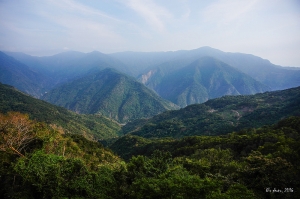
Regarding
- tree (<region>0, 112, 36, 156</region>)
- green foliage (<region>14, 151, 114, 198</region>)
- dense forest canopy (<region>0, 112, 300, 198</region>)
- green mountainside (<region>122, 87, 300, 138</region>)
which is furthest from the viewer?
green mountainside (<region>122, 87, 300, 138</region>)

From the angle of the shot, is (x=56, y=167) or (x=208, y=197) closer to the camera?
(x=208, y=197)

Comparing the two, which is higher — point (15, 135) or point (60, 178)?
point (15, 135)

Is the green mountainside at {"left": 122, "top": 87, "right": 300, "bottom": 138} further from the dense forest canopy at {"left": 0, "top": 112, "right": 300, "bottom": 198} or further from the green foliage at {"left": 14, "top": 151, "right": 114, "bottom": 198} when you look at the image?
the green foliage at {"left": 14, "top": 151, "right": 114, "bottom": 198}

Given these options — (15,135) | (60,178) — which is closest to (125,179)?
(60,178)

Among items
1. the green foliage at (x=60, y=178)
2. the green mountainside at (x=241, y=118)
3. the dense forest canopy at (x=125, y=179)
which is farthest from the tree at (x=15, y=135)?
the green mountainside at (x=241, y=118)

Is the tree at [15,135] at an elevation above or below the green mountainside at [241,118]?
above

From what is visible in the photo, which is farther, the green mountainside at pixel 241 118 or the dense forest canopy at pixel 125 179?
the green mountainside at pixel 241 118

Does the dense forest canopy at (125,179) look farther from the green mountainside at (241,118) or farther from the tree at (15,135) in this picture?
the green mountainside at (241,118)

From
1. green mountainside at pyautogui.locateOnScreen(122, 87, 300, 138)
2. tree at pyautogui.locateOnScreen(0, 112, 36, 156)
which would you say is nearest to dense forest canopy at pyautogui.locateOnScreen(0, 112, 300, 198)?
tree at pyautogui.locateOnScreen(0, 112, 36, 156)

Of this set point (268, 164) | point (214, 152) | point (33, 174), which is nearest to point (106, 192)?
point (33, 174)

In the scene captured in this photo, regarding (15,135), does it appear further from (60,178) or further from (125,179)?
(125,179)

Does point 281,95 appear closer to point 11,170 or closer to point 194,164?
point 194,164
